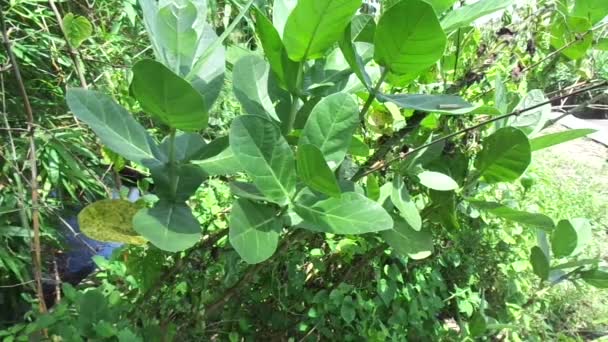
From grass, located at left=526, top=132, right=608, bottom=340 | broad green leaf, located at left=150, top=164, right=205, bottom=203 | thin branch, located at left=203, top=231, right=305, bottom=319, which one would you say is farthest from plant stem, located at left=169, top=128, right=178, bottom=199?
grass, located at left=526, top=132, right=608, bottom=340

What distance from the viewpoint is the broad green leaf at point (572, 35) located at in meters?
0.92

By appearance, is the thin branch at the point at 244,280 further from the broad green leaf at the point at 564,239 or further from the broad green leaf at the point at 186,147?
the broad green leaf at the point at 564,239

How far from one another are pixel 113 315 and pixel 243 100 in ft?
1.25

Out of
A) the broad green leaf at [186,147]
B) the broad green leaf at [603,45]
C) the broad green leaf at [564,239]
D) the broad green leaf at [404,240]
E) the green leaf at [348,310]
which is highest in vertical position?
the broad green leaf at [603,45]

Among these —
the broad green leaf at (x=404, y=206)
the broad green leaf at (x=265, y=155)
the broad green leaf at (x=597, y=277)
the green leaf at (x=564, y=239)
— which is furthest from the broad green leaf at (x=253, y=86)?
the broad green leaf at (x=597, y=277)

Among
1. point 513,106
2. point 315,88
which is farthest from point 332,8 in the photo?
point 513,106

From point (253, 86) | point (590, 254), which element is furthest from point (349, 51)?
point (590, 254)

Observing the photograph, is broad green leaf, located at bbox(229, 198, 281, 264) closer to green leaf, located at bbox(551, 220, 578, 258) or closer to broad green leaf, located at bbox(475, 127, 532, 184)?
broad green leaf, located at bbox(475, 127, 532, 184)

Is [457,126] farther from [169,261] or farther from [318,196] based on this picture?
[169,261]

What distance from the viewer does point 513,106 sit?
969 mm

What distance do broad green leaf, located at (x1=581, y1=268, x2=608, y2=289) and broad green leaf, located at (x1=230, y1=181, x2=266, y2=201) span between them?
2.36 ft

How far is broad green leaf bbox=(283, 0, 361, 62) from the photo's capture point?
22.5 inches

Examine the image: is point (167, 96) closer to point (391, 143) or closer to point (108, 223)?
point (108, 223)

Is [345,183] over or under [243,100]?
under
